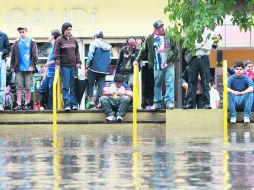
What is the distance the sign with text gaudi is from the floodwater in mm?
11225

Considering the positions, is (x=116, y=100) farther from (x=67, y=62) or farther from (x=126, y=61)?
(x=126, y=61)

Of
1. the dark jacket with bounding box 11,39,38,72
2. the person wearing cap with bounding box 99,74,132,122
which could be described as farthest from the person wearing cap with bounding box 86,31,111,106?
the dark jacket with bounding box 11,39,38,72

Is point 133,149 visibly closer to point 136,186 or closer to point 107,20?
point 136,186

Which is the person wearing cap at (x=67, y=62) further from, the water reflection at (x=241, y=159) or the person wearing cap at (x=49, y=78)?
the water reflection at (x=241, y=159)

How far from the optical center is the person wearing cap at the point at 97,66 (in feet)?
72.0

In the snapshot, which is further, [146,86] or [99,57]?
[146,86]

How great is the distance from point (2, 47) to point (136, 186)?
11.4m

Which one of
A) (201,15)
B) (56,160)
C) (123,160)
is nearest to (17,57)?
(201,15)

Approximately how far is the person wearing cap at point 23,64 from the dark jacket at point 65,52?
780 mm

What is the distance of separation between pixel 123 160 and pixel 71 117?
24.6 ft

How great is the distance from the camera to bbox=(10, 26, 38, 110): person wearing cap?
21578 mm

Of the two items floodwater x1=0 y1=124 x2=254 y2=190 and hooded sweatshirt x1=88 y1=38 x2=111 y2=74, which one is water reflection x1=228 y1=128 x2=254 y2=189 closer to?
floodwater x1=0 y1=124 x2=254 y2=190

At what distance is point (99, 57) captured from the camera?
72.4 ft

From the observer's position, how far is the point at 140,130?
2014 centimetres
